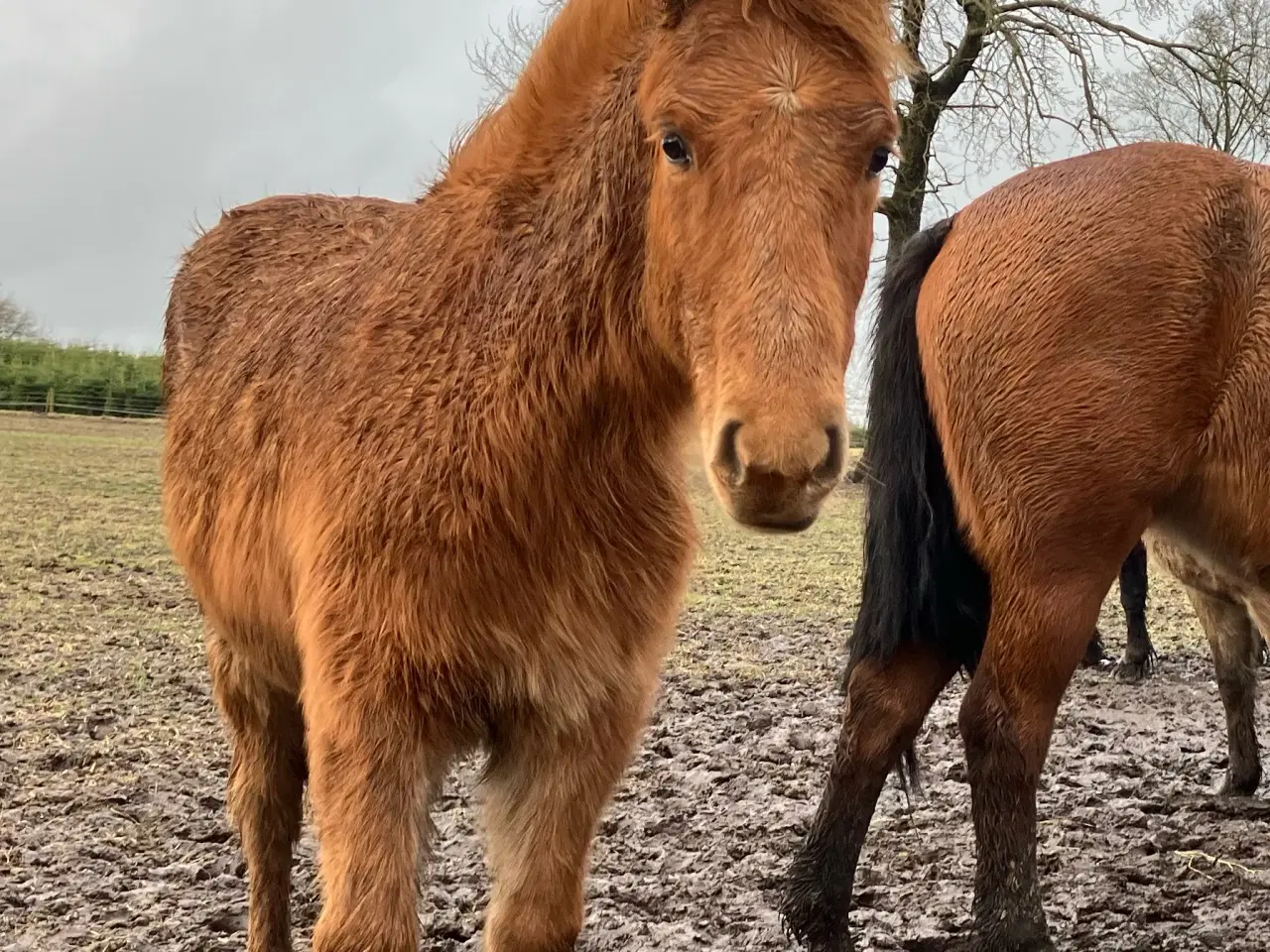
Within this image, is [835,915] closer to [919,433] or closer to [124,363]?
[919,433]

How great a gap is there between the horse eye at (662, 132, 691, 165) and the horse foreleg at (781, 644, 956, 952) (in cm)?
204

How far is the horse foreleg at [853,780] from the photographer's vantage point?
9.63 feet

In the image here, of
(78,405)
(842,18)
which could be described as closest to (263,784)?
(842,18)

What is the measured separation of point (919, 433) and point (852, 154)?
73.2 inches

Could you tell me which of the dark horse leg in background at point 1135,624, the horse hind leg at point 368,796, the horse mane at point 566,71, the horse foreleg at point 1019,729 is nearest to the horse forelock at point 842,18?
the horse mane at point 566,71

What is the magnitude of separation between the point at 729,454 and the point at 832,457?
0.14 metres

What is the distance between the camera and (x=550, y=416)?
Answer: 1918 mm

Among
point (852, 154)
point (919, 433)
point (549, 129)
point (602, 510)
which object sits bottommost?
point (602, 510)

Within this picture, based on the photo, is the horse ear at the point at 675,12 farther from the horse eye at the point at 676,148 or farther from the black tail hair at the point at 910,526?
the black tail hair at the point at 910,526

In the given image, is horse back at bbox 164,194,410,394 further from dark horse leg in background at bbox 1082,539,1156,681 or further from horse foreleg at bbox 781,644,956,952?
dark horse leg in background at bbox 1082,539,1156,681

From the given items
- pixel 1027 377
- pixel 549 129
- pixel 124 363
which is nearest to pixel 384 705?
pixel 549 129

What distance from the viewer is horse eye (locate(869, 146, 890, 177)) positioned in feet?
5.23

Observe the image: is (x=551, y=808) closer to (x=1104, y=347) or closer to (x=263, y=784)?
(x=263, y=784)

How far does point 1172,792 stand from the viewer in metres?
4.20
